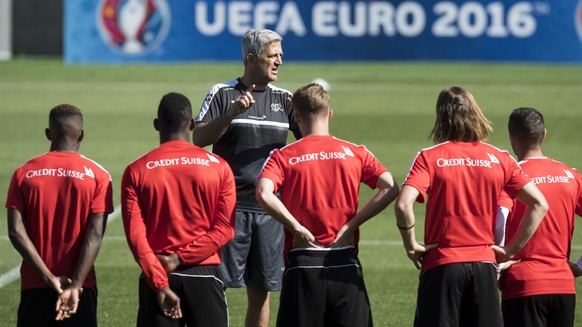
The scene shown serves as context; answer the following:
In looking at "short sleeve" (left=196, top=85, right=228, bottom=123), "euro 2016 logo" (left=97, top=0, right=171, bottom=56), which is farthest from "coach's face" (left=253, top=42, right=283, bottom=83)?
"euro 2016 logo" (left=97, top=0, right=171, bottom=56)

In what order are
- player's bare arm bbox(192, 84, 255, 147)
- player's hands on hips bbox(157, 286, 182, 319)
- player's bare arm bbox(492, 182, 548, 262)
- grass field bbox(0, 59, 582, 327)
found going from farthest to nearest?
grass field bbox(0, 59, 582, 327) < player's bare arm bbox(192, 84, 255, 147) < player's bare arm bbox(492, 182, 548, 262) < player's hands on hips bbox(157, 286, 182, 319)

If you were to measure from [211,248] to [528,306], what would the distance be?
1927 mm

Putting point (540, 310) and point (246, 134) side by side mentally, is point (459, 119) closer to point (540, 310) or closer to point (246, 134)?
point (540, 310)

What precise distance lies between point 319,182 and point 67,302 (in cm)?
156

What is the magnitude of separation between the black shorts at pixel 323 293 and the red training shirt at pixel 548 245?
98cm

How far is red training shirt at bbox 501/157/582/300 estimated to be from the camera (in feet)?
21.7

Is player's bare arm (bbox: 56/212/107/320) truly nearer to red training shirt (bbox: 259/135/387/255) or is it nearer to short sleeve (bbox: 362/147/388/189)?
red training shirt (bbox: 259/135/387/255)

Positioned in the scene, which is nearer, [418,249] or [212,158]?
[212,158]

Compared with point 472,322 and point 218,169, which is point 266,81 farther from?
point 472,322

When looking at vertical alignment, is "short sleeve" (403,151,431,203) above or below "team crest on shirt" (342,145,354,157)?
below

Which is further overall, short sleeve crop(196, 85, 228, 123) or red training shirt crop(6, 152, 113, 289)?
short sleeve crop(196, 85, 228, 123)

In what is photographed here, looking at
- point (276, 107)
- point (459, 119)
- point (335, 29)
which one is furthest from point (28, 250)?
point (335, 29)

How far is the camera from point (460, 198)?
20.8ft

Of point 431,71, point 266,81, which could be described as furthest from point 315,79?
point 266,81
